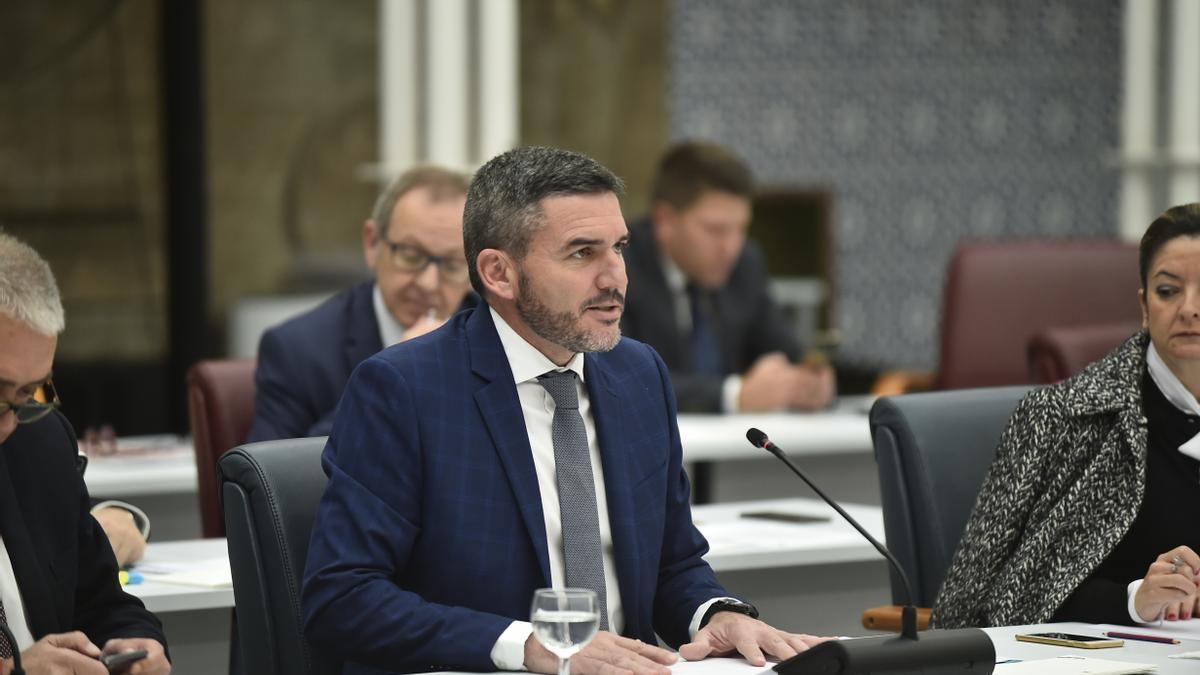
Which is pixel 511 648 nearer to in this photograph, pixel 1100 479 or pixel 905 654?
pixel 905 654

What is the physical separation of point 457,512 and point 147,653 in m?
0.42

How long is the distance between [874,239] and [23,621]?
24.5 feet

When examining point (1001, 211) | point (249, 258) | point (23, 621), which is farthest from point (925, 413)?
point (1001, 211)

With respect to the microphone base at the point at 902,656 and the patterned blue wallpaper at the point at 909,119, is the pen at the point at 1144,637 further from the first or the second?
the patterned blue wallpaper at the point at 909,119

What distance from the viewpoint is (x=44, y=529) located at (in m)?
2.36

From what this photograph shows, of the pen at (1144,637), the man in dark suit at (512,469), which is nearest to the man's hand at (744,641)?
the man in dark suit at (512,469)

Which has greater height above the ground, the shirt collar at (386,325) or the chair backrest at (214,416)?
the shirt collar at (386,325)

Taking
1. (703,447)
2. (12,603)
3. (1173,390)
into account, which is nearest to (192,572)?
(12,603)

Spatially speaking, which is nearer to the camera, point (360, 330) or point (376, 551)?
point (376, 551)

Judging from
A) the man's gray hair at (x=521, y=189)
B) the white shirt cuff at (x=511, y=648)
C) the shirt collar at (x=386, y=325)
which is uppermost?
the man's gray hair at (x=521, y=189)

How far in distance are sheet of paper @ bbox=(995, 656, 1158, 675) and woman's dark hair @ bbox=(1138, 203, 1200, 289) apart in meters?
0.84

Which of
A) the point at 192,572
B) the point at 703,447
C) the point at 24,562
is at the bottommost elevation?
the point at 703,447

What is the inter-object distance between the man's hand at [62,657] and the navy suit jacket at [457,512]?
27 cm

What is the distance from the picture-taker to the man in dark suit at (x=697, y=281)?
5.19 m
